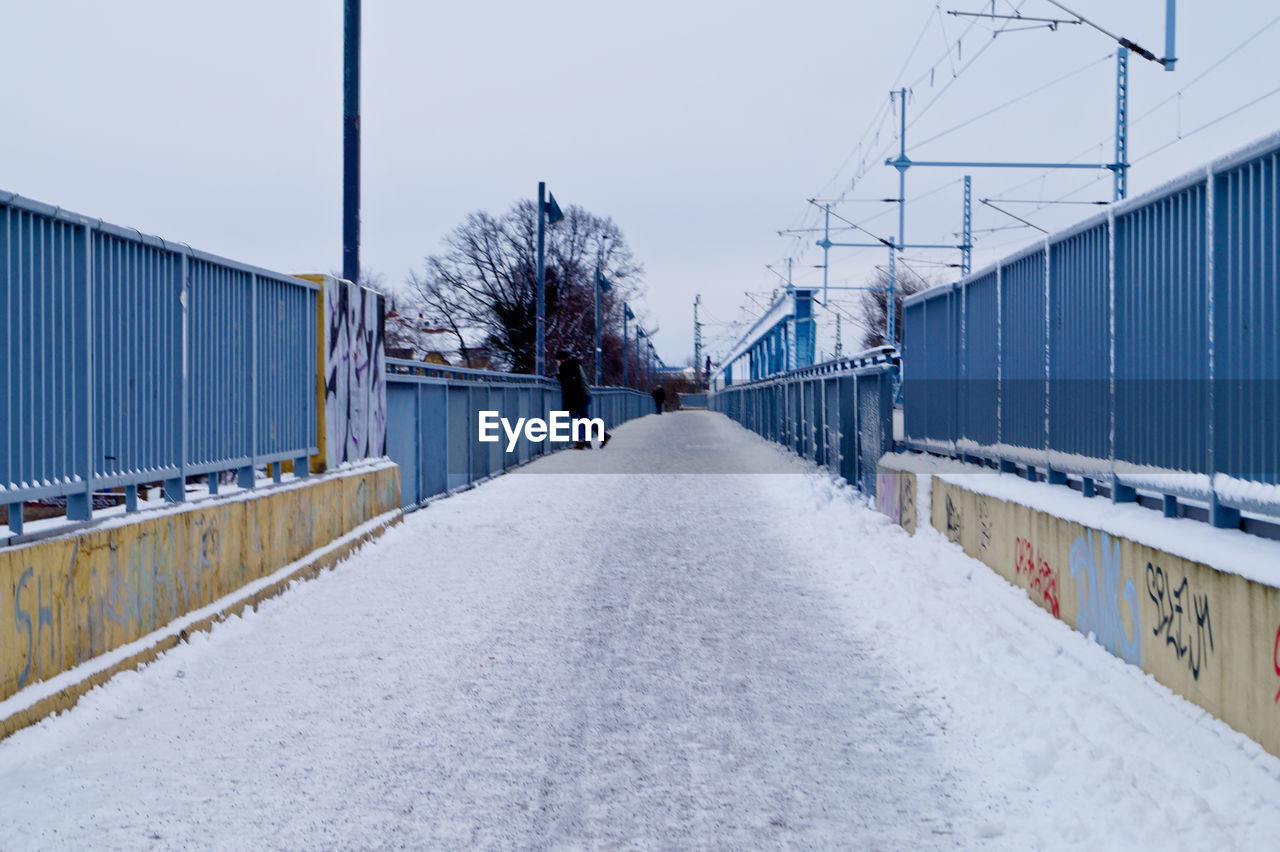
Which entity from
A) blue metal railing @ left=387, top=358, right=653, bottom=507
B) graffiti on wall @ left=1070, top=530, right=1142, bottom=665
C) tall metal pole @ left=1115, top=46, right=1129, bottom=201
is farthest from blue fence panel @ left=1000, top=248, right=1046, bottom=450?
tall metal pole @ left=1115, top=46, right=1129, bottom=201

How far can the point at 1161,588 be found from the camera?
5.06 metres

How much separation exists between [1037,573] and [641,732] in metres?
3.15

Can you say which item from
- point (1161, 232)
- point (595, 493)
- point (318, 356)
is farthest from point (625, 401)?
point (1161, 232)

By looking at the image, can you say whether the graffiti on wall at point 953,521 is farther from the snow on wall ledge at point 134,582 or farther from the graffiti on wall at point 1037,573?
the snow on wall ledge at point 134,582

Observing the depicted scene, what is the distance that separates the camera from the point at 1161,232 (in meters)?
5.68

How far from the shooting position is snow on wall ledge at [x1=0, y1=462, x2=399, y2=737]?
4770 mm

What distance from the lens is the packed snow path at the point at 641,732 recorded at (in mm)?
3777

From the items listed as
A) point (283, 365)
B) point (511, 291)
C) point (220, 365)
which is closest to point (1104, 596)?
point (220, 365)

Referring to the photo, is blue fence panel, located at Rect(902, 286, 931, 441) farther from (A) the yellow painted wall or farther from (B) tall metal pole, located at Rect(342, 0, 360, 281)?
(A) the yellow painted wall

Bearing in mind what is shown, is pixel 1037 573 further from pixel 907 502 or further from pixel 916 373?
pixel 916 373

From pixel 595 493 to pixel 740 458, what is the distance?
8.19 m

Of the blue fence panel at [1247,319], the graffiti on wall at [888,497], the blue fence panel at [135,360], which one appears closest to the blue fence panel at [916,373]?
the graffiti on wall at [888,497]

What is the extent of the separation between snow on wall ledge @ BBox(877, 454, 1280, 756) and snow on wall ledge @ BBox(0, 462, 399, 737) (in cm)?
472

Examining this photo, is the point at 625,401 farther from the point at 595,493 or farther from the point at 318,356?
the point at 318,356
